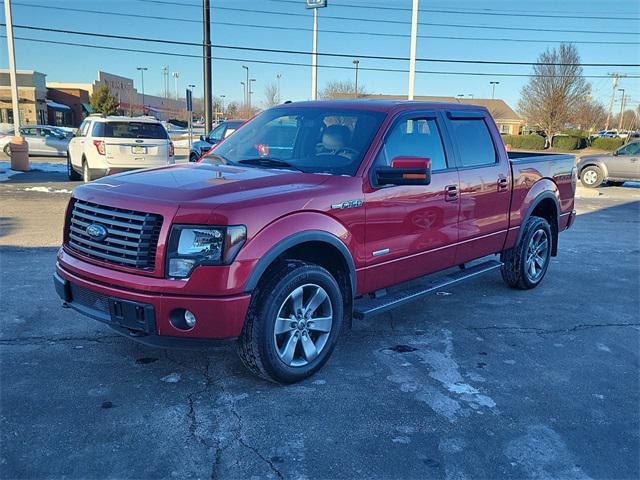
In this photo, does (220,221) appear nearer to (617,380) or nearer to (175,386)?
(175,386)

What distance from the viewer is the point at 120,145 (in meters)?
13.0

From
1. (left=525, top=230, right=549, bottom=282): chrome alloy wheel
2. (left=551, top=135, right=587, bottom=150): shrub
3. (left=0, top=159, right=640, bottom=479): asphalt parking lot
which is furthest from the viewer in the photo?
(left=551, top=135, right=587, bottom=150): shrub

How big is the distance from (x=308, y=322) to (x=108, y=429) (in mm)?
1413

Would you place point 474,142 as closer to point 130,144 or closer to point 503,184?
point 503,184

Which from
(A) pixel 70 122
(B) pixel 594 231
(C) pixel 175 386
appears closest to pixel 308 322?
(C) pixel 175 386

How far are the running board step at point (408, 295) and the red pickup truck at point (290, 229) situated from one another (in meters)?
0.02

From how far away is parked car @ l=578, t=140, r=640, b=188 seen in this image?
1789cm

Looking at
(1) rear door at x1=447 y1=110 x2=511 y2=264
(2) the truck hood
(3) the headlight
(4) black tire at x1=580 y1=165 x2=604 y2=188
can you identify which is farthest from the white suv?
(4) black tire at x1=580 y1=165 x2=604 y2=188

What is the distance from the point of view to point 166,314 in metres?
3.32

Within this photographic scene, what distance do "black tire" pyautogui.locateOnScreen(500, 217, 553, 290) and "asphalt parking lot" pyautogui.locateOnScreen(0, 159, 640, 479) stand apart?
582 millimetres

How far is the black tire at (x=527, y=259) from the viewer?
6215mm

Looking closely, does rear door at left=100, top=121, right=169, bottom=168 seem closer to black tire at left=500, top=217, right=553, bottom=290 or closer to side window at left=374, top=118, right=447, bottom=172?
black tire at left=500, top=217, right=553, bottom=290

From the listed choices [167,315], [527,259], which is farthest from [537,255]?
[167,315]

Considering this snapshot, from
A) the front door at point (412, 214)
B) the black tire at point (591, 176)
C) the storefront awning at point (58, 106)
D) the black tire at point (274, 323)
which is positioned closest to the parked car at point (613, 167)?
the black tire at point (591, 176)
